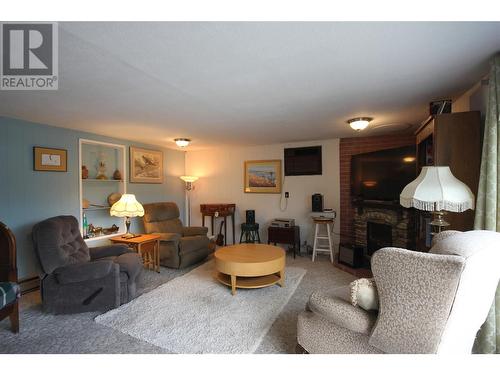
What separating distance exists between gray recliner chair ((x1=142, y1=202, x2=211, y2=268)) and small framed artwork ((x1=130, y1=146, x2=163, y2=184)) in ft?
2.01

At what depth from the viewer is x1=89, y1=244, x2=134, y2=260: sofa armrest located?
108 inches

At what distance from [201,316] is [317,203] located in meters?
2.82

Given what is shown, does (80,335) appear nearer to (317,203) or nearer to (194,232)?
(194,232)

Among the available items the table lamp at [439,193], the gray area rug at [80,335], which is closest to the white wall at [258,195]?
the gray area rug at [80,335]

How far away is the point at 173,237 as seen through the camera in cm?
345

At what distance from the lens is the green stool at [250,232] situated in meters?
4.49

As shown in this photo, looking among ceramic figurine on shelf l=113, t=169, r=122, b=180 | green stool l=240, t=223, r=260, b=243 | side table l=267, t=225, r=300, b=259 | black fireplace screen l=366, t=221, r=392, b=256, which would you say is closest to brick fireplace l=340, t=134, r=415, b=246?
black fireplace screen l=366, t=221, r=392, b=256

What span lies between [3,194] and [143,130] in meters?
1.76

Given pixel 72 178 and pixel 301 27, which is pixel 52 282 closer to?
pixel 72 178

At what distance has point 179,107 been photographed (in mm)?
2404

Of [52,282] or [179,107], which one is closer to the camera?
[52,282]

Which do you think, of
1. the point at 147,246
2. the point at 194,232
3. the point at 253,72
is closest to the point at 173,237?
the point at 147,246
